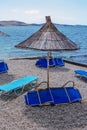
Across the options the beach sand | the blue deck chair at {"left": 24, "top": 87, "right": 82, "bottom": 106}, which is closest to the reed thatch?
the blue deck chair at {"left": 24, "top": 87, "right": 82, "bottom": 106}

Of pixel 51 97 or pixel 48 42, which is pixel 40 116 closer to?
pixel 51 97

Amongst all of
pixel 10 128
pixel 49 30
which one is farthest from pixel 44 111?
pixel 49 30

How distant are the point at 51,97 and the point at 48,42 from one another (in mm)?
2027

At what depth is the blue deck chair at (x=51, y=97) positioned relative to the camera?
933 centimetres

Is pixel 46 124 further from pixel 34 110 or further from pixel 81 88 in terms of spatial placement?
pixel 81 88

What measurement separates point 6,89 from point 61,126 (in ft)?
10.8

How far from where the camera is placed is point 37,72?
15.5 metres

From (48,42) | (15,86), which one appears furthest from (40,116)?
(48,42)

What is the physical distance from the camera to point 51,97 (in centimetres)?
951

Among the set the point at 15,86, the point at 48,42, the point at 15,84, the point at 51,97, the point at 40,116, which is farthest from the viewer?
the point at 15,84

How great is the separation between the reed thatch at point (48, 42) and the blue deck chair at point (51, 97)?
1.60 meters

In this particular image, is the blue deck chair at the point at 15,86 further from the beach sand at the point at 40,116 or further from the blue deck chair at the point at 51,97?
the blue deck chair at the point at 51,97

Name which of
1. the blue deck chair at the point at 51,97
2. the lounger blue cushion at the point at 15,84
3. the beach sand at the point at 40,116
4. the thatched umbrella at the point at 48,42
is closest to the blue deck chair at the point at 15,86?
the lounger blue cushion at the point at 15,84

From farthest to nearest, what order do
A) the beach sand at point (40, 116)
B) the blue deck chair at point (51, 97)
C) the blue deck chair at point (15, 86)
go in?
the blue deck chair at point (15, 86)
the blue deck chair at point (51, 97)
the beach sand at point (40, 116)
